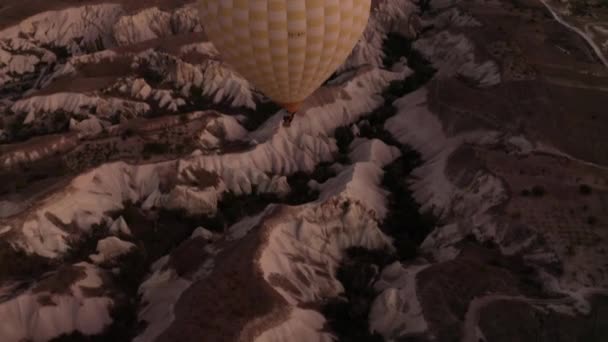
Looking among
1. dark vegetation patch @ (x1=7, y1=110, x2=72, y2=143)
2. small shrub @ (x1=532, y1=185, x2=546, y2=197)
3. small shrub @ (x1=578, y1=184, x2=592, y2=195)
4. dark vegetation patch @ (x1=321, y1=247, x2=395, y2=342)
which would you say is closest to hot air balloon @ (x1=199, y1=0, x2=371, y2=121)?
dark vegetation patch @ (x1=321, y1=247, x2=395, y2=342)

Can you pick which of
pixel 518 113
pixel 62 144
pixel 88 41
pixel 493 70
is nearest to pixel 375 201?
pixel 518 113

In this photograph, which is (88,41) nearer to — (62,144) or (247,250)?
(62,144)

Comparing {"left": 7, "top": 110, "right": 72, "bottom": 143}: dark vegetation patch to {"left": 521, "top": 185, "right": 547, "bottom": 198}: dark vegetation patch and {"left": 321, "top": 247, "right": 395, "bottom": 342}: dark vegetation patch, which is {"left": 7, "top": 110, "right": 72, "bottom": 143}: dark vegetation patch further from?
{"left": 521, "top": 185, "right": 547, "bottom": 198}: dark vegetation patch

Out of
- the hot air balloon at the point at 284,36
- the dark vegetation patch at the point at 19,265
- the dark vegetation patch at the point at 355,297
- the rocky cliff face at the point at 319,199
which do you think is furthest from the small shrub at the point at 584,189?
the dark vegetation patch at the point at 19,265

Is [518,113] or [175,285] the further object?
[518,113]

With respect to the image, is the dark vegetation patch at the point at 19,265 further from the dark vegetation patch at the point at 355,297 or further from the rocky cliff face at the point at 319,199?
the dark vegetation patch at the point at 355,297

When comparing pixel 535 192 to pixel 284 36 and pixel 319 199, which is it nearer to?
pixel 319 199

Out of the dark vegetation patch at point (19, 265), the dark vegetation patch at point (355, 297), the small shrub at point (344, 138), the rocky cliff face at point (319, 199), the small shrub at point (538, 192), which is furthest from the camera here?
the small shrub at point (344, 138)
